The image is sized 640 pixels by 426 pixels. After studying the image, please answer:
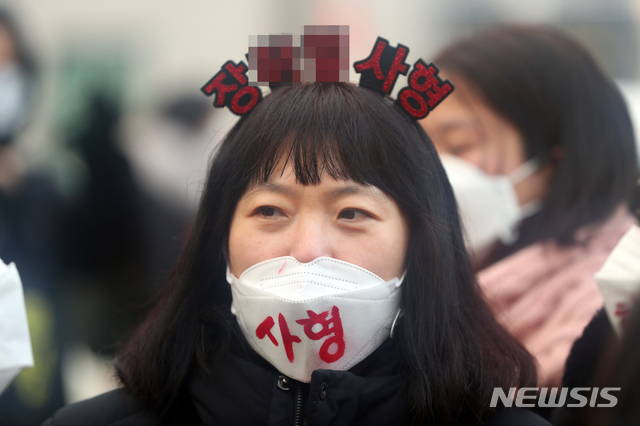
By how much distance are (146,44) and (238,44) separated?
118cm

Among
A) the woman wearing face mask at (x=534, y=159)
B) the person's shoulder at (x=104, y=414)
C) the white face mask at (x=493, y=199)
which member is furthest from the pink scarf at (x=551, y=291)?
the person's shoulder at (x=104, y=414)

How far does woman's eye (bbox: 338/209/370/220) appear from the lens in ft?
6.66

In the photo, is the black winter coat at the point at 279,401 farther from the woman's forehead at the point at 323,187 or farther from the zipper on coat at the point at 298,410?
the woman's forehead at the point at 323,187

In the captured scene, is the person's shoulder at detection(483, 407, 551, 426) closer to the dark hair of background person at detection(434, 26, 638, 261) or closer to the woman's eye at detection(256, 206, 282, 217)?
the woman's eye at detection(256, 206, 282, 217)

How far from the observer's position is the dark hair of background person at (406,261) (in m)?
2.03

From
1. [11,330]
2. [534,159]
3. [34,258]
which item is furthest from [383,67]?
[34,258]

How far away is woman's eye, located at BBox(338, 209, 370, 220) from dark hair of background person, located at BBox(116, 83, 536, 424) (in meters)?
0.11

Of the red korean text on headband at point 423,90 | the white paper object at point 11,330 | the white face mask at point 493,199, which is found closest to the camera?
the white paper object at point 11,330

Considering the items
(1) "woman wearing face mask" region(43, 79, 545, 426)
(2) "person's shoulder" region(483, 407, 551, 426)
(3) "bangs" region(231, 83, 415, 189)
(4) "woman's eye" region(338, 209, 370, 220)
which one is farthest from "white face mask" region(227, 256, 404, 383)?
(2) "person's shoulder" region(483, 407, 551, 426)

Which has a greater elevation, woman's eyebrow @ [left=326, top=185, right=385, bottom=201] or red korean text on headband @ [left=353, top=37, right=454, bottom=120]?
red korean text on headband @ [left=353, top=37, right=454, bottom=120]

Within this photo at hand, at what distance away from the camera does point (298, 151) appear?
2010mm

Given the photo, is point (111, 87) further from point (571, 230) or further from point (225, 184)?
point (571, 230)

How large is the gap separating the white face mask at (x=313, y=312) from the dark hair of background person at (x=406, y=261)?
0.57 feet

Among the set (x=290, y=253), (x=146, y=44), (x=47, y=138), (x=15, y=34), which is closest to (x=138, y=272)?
(x=47, y=138)
